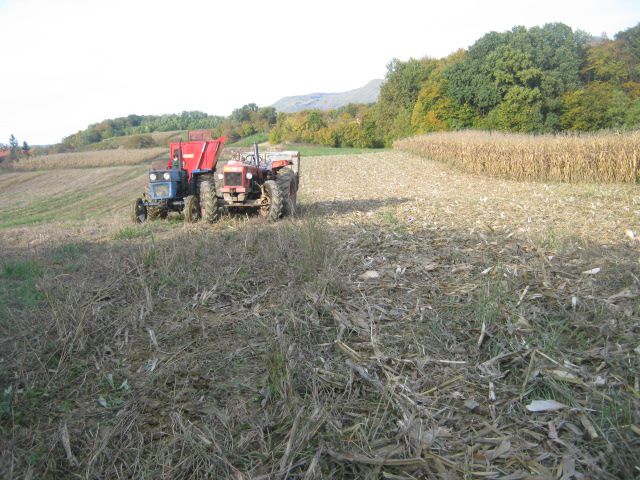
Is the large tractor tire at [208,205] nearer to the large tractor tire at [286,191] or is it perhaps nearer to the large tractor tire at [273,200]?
the large tractor tire at [273,200]

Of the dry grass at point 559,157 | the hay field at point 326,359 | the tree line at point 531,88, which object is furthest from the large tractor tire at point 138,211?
the tree line at point 531,88

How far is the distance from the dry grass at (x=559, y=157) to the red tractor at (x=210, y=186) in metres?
10.9

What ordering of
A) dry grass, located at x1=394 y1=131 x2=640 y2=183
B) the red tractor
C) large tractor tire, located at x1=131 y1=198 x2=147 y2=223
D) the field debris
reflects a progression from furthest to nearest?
dry grass, located at x1=394 y1=131 x2=640 y2=183
large tractor tire, located at x1=131 y1=198 x2=147 y2=223
the red tractor
the field debris

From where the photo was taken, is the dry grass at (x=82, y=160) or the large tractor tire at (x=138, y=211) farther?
the dry grass at (x=82, y=160)

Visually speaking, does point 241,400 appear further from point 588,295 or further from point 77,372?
point 588,295

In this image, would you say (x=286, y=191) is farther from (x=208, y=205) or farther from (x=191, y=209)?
(x=191, y=209)

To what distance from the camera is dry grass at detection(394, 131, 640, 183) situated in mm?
16094

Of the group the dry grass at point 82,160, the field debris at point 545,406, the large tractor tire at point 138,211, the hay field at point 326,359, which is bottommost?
the field debris at point 545,406

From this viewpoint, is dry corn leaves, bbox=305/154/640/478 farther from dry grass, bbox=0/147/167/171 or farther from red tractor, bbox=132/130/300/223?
dry grass, bbox=0/147/167/171

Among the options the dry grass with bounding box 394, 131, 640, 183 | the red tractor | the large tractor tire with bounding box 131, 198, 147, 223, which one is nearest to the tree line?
the dry grass with bounding box 394, 131, 640, 183

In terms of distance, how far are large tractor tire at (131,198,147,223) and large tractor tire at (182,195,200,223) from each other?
1.50 meters

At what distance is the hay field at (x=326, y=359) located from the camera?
2732 mm

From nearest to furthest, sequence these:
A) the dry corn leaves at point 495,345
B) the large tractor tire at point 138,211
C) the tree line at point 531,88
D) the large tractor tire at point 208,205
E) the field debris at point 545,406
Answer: the dry corn leaves at point 495,345
the field debris at point 545,406
the large tractor tire at point 208,205
the large tractor tire at point 138,211
the tree line at point 531,88

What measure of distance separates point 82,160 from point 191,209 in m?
32.0
